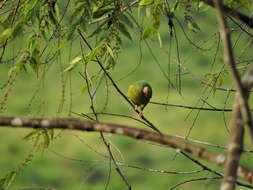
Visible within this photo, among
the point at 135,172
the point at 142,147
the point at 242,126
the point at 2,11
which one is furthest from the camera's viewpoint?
the point at 142,147

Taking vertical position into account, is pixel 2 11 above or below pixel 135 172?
above

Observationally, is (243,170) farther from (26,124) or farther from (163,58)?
(163,58)

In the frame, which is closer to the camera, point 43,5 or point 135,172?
point 43,5

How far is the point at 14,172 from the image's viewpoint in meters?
1.04

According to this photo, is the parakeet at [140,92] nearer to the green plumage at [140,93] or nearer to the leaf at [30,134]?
the green plumage at [140,93]

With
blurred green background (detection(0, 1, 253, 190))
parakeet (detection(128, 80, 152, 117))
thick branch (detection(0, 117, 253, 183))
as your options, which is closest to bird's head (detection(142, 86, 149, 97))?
parakeet (detection(128, 80, 152, 117))

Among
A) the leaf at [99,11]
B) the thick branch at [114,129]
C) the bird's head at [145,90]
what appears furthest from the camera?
the bird's head at [145,90]

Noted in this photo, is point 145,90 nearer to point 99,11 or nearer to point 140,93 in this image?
point 140,93

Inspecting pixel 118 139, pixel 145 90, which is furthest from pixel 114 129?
pixel 118 139

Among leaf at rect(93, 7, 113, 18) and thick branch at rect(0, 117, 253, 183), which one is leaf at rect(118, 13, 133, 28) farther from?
thick branch at rect(0, 117, 253, 183)

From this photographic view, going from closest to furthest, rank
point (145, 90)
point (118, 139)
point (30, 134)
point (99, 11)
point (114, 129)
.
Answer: point (114, 129) → point (30, 134) → point (99, 11) → point (145, 90) → point (118, 139)

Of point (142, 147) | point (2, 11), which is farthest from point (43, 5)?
point (142, 147)

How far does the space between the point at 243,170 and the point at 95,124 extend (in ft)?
0.94

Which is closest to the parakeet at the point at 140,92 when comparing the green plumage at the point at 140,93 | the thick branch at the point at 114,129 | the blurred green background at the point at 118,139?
the green plumage at the point at 140,93
